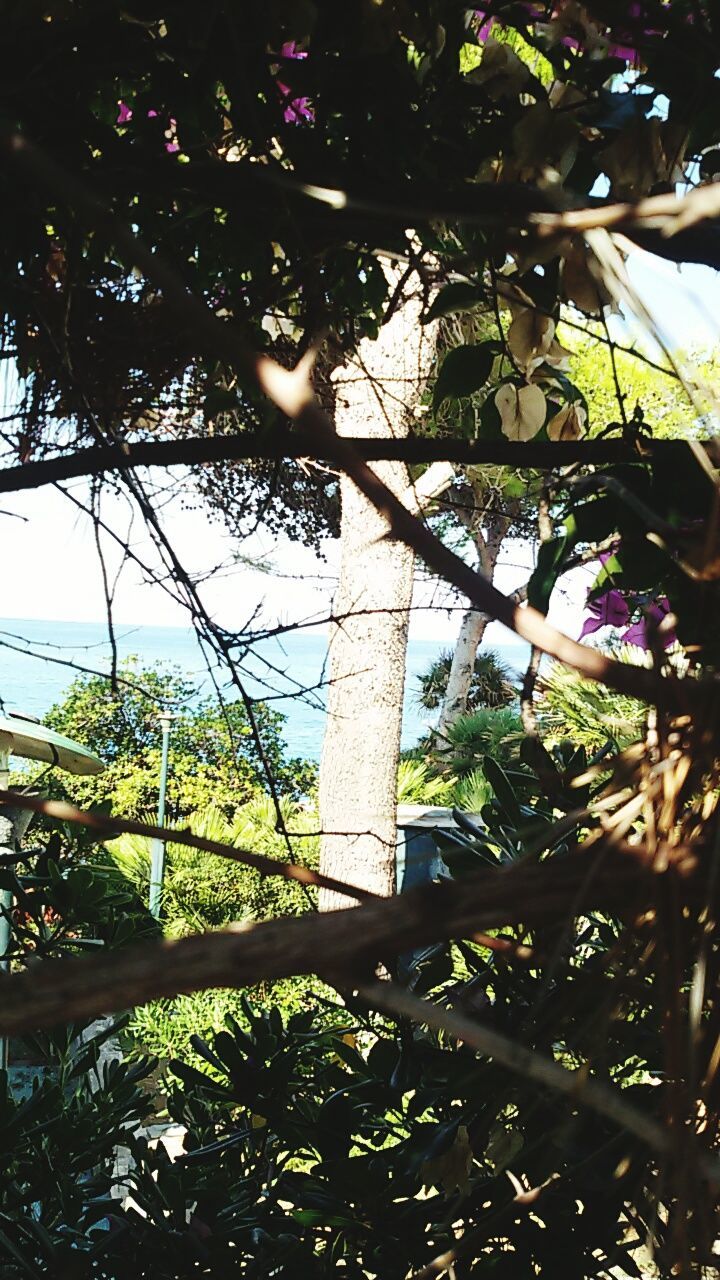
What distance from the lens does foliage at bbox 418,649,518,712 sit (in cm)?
1287

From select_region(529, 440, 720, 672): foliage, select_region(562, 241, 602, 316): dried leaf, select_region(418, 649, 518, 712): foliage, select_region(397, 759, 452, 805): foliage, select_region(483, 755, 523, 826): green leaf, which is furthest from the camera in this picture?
select_region(418, 649, 518, 712): foliage

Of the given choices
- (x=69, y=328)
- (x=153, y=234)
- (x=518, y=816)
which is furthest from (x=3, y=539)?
(x=518, y=816)

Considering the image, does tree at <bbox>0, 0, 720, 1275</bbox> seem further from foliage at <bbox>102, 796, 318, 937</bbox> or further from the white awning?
foliage at <bbox>102, 796, 318, 937</bbox>

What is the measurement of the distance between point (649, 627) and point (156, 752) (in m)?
8.48

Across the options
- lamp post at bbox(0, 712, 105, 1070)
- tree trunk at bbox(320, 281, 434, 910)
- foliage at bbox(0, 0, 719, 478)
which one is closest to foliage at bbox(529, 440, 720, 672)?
foliage at bbox(0, 0, 719, 478)

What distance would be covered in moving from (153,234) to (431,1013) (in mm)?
807

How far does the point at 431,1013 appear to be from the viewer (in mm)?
255

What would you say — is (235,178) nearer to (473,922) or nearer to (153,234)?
(153,234)

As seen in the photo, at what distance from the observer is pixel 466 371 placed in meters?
0.81

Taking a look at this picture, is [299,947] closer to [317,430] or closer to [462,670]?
[317,430]

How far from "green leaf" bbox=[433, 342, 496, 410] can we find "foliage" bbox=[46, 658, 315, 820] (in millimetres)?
6923

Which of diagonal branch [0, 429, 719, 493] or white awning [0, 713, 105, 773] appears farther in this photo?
white awning [0, 713, 105, 773]

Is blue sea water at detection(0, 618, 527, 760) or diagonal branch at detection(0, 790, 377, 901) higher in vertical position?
blue sea water at detection(0, 618, 527, 760)

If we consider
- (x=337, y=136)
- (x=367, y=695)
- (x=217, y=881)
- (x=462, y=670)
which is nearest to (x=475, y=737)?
(x=462, y=670)
